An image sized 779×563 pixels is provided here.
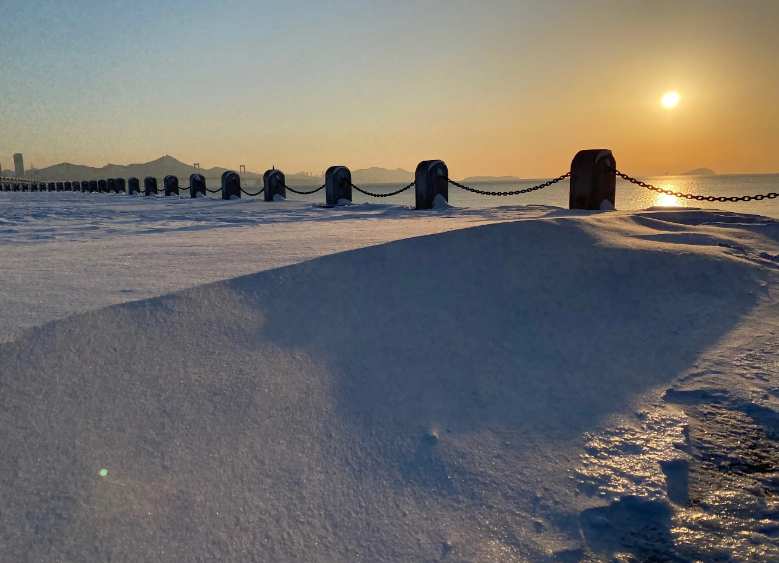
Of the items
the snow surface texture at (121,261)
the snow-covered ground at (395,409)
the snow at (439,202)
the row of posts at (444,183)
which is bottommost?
the snow-covered ground at (395,409)

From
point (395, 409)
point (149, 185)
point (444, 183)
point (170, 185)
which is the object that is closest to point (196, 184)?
point (170, 185)

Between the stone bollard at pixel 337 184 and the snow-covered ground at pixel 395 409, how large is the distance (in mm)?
10384

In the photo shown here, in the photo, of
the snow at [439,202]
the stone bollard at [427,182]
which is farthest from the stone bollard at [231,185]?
the snow at [439,202]

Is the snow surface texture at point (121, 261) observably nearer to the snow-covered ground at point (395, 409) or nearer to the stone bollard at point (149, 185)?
the snow-covered ground at point (395, 409)

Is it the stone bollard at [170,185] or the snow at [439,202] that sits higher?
the stone bollard at [170,185]

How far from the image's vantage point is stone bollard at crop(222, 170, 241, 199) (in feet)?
63.3

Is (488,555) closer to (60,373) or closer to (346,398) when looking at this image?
(346,398)

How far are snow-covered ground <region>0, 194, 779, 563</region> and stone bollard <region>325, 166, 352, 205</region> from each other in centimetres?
1038

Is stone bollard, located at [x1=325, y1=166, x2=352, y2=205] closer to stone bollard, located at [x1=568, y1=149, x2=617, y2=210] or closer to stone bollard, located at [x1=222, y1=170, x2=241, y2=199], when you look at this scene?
stone bollard, located at [x1=568, y1=149, x2=617, y2=210]

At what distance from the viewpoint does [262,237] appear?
5.73m

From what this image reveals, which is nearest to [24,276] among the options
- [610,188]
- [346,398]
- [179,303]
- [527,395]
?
[179,303]

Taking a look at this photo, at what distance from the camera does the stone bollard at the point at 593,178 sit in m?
8.48

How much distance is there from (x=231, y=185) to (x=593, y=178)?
14829 mm

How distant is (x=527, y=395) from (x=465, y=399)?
1.08 ft
